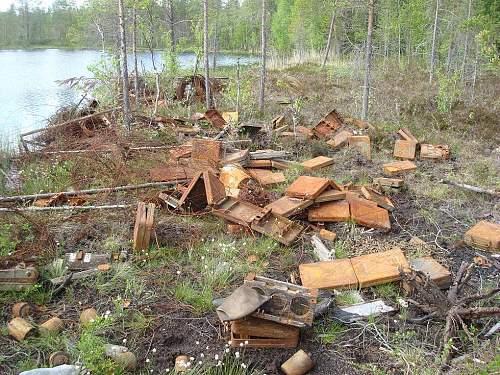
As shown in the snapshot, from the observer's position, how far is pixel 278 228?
4934 mm

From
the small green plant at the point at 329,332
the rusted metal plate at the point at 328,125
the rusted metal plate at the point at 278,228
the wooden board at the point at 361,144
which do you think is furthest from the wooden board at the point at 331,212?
the rusted metal plate at the point at 328,125

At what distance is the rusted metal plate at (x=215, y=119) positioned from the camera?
9562mm

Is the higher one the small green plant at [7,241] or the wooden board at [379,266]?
the small green plant at [7,241]

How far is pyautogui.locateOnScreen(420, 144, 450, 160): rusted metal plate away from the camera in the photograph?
8.16 meters

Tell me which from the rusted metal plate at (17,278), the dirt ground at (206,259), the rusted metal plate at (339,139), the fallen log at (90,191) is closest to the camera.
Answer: the dirt ground at (206,259)

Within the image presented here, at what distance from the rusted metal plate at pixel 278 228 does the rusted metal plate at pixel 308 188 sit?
47cm

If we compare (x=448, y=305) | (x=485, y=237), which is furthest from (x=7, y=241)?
(x=485, y=237)

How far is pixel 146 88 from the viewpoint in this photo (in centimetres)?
1370

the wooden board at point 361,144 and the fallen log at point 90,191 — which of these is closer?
the fallen log at point 90,191

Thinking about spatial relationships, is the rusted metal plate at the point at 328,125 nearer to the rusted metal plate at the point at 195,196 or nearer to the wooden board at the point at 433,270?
the rusted metal plate at the point at 195,196

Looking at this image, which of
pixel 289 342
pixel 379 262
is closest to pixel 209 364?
pixel 289 342

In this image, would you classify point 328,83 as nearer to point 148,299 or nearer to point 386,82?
point 386,82

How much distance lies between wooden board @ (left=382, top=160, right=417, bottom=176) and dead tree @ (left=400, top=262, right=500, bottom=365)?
136 inches

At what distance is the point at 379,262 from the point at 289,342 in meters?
1.49
